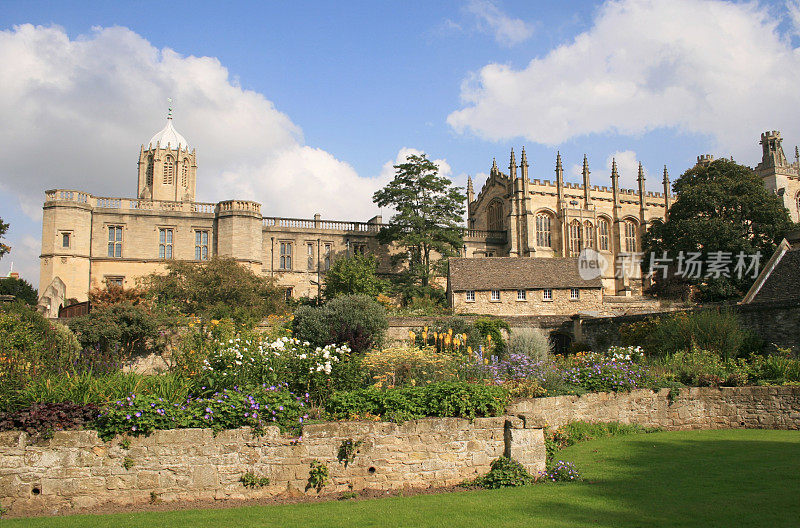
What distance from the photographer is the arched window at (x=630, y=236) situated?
61.6m

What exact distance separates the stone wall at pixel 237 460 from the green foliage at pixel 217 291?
18.6 metres

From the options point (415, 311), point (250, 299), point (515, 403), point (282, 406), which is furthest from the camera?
point (415, 311)

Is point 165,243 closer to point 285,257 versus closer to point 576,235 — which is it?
point 285,257

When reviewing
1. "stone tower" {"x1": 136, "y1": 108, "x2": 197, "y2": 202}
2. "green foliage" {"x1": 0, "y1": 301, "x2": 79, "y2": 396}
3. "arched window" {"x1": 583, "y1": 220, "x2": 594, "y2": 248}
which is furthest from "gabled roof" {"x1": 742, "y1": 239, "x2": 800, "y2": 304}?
"stone tower" {"x1": 136, "y1": 108, "x2": 197, "y2": 202}

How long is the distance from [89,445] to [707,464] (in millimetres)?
10296

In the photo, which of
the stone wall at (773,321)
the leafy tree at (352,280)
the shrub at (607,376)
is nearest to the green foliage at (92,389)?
the shrub at (607,376)

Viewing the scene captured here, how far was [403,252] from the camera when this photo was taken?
150 feet

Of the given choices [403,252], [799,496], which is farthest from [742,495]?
[403,252]

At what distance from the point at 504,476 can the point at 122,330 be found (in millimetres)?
17331

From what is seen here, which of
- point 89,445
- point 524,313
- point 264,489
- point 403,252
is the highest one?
point 403,252

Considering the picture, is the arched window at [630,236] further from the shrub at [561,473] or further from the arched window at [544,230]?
the shrub at [561,473]

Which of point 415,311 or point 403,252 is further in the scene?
point 403,252

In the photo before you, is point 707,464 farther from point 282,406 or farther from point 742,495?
point 282,406

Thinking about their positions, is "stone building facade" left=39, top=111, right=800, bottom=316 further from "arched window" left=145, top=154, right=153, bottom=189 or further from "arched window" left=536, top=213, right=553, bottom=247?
"arched window" left=145, top=154, right=153, bottom=189
